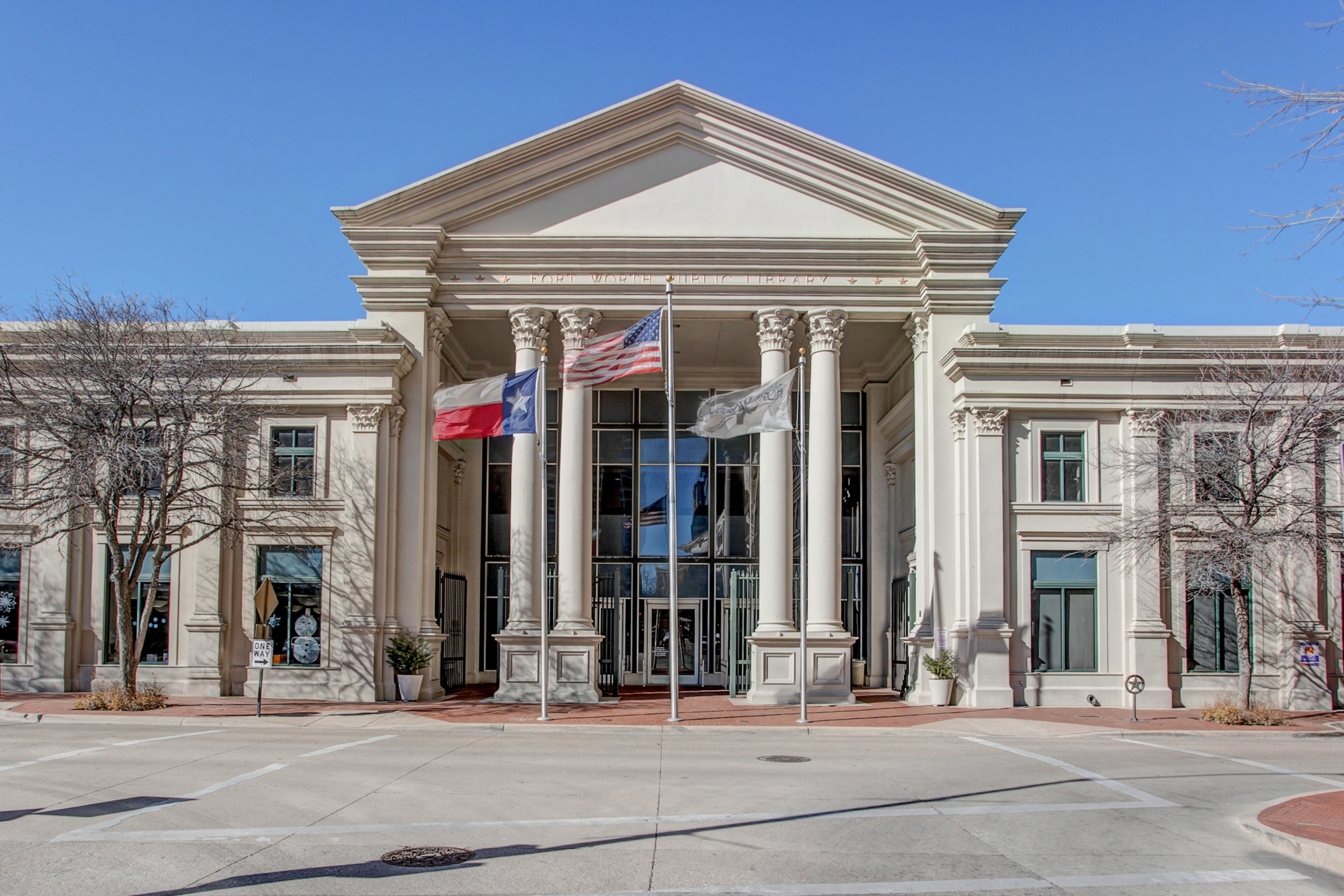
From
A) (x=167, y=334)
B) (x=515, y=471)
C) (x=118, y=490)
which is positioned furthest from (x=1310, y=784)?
(x=167, y=334)

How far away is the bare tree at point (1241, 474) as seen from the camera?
77.2 feet

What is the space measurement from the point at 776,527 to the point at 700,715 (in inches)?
205

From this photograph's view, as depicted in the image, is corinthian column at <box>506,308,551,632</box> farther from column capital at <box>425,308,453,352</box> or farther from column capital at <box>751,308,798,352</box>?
column capital at <box>751,308,798,352</box>

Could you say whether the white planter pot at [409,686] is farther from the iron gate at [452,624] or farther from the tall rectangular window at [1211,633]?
the tall rectangular window at [1211,633]

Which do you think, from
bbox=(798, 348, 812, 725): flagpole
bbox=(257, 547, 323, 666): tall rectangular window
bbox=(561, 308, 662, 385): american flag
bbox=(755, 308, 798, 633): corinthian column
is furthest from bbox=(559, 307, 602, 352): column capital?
bbox=(257, 547, 323, 666): tall rectangular window

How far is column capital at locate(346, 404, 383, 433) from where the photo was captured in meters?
27.1

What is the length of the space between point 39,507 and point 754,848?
20570mm

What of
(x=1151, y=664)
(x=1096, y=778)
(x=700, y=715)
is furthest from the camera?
(x=1151, y=664)

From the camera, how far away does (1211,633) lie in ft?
87.0

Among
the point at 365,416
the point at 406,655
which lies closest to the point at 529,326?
the point at 365,416

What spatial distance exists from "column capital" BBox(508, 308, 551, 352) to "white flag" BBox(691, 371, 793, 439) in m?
6.24

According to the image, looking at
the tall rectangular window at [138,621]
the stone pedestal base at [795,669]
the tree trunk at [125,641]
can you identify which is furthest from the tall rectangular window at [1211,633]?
the tall rectangular window at [138,621]

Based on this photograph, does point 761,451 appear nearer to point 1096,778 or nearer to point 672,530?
point 672,530

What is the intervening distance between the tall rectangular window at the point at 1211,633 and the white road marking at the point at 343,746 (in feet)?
58.2
